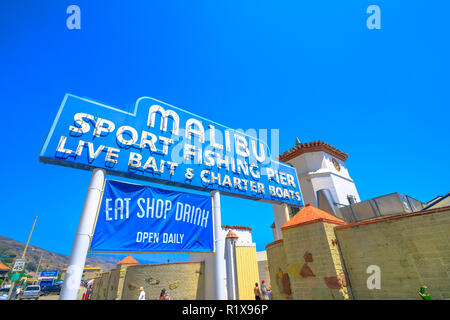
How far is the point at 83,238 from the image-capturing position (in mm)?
5527

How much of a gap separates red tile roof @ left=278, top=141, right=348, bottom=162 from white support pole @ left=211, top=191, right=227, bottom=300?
10.3 meters

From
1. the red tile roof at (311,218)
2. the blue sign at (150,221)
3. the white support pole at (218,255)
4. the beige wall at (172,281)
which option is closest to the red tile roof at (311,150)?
the red tile roof at (311,218)

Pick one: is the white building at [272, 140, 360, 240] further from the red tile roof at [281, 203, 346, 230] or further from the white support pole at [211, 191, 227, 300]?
the white support pole at [211, 191, 227, 300]

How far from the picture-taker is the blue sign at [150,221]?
6.01 metres

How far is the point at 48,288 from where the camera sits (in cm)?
3075

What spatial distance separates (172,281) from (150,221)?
10053 millimetres

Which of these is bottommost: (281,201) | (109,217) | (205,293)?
(205,293)

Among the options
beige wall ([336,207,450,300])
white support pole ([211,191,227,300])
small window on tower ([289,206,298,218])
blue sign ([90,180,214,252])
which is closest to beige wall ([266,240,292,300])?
beige wall ([336,207,450,300])

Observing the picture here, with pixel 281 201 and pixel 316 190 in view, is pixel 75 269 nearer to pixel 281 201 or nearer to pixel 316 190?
pixel 281 201

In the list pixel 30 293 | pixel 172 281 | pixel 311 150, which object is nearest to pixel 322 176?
pixel 311 150

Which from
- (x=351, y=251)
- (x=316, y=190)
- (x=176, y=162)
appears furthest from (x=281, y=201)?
(x=176, y=162)

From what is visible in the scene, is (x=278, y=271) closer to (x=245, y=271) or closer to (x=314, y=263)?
(x=314, y=263)

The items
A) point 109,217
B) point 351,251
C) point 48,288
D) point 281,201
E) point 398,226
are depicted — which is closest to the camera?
point 109,217
